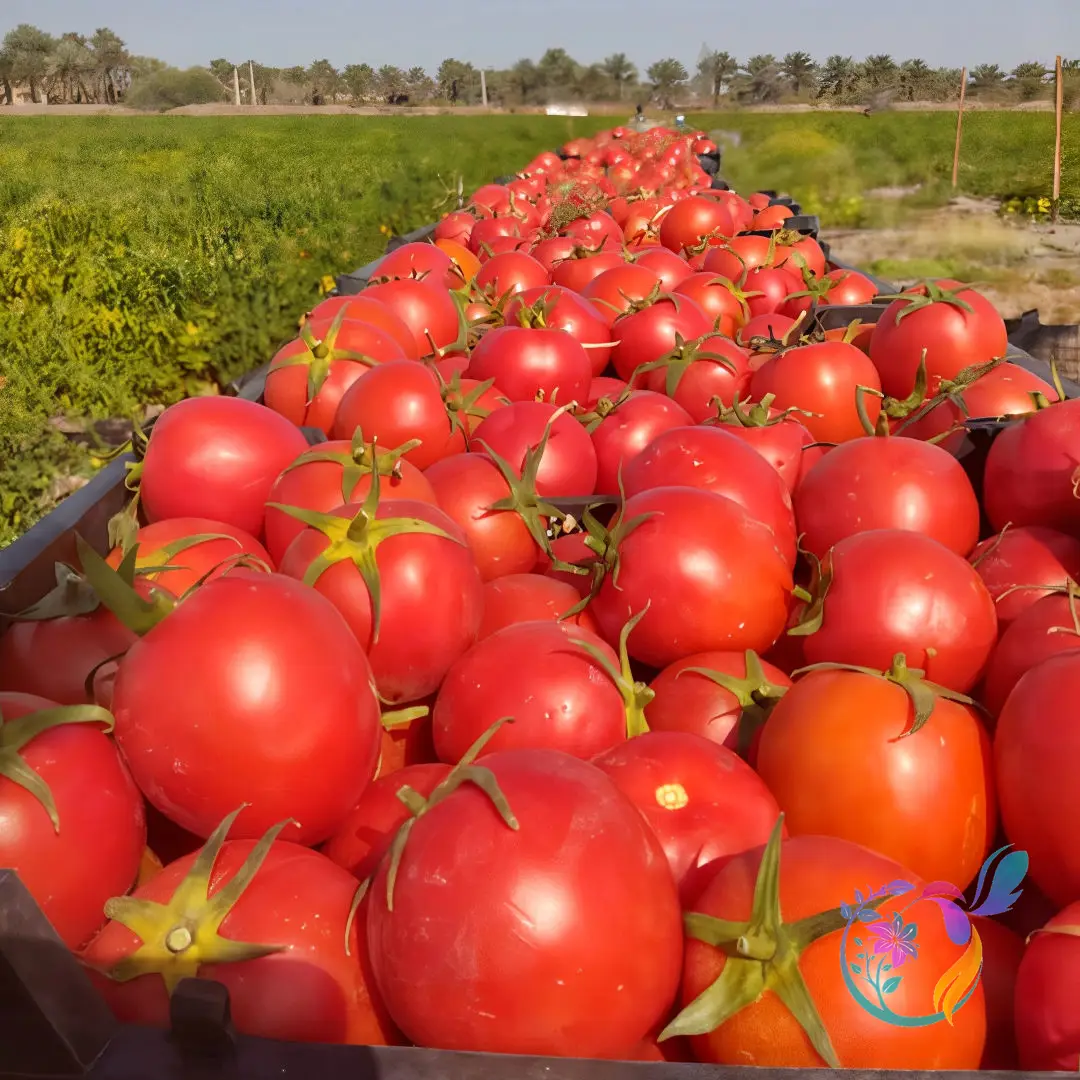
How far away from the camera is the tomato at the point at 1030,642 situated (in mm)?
1412

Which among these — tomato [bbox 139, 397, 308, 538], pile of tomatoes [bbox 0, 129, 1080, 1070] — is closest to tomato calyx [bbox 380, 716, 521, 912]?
pile of tomatoes [bbox 0, 129, 1080, 1070]

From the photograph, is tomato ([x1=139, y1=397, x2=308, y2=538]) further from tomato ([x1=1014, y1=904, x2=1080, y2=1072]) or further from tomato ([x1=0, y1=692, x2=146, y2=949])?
tomato ([x1=1014, y1=904, x2=1080, y2=1072])

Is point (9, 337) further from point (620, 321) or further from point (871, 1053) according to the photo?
point (871, 1053)

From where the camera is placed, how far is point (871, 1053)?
3.11 ft

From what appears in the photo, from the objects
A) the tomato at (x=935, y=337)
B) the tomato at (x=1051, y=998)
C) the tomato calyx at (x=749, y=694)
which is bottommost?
the tomato at (x=1051, y=998)

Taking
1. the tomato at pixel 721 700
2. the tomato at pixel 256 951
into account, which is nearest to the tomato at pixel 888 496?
the tomato at pixel 721 700

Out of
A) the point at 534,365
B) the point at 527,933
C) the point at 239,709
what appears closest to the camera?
the point at 527,933

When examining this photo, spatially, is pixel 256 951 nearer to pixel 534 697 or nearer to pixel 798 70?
pixel 534 697

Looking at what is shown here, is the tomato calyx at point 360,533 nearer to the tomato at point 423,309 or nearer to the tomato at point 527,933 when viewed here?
the tomato at point 527,933

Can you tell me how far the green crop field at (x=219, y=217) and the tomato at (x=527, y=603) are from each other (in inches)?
161

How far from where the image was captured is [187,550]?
164 cm

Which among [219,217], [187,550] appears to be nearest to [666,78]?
[219,217]

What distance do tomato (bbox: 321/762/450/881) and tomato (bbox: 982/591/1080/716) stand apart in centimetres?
89

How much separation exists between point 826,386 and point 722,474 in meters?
0.86
